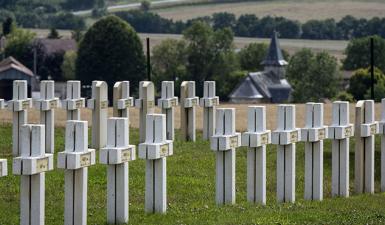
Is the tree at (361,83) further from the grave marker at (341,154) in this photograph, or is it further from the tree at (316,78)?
the grave marker at (341,154)

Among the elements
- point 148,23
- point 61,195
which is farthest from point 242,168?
point 148,23

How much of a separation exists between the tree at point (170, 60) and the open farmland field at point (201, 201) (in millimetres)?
89825

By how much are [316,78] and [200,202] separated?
8627 cm

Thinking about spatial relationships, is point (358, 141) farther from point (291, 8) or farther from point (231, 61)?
point (291, 8)

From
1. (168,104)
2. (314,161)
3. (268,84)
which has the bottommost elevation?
(268,84)

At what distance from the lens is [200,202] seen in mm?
20031

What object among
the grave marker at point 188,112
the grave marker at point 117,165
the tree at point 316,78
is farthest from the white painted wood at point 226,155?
the tree at point 316,78

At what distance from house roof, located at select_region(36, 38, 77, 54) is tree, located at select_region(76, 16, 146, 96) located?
28493mm

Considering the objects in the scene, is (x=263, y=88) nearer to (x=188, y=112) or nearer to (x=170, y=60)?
(x=170, y=60)

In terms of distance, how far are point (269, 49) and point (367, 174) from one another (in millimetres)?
114080

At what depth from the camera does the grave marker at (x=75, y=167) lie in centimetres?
1683

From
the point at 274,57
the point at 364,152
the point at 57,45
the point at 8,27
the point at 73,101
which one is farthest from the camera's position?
the point at 8,27

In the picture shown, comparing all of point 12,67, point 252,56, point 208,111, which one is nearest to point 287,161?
point 208,111

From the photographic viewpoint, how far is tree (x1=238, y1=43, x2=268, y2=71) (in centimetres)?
13838
